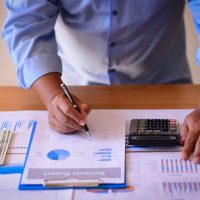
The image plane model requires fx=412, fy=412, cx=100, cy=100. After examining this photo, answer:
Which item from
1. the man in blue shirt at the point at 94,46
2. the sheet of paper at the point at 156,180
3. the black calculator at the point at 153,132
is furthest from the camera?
the man in blue shirt at the point at 94,46

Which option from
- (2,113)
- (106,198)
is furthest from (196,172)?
(2,113)

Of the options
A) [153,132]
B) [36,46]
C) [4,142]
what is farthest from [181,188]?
[36,46]

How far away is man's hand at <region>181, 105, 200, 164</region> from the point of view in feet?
2.60

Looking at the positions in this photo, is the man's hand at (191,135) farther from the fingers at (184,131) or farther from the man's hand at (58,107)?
the man's hand at (58,107)

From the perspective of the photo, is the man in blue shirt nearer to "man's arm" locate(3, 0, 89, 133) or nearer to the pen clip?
"man's arm" locate(3, 0, 89, 133)

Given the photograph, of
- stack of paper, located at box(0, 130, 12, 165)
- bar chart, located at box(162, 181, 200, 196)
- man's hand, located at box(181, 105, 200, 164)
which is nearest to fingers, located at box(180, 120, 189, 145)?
man's hand, located at box(181, 105, 200, 164)

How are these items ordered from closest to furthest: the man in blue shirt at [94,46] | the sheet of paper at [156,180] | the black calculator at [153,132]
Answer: the sheet of paper at [156,180], the black calculator at [153,132], the man in blue shirt at [94,46]

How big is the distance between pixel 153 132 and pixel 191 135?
8 cm

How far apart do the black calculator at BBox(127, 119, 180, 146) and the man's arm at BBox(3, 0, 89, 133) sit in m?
0.18

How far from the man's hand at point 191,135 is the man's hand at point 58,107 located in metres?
0.21

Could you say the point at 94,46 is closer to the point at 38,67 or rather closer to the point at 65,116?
the point at 38,67

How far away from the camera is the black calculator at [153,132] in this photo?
821mm

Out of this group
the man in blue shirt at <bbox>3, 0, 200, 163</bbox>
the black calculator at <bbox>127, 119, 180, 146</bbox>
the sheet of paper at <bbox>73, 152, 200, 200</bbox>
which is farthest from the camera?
the man in blue shirt at <bbox>3, 0, 200, 163</bbox>

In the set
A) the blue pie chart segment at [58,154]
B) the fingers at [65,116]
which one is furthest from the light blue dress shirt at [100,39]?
the blue pie chart segment at [58,154]
